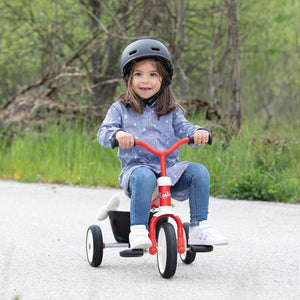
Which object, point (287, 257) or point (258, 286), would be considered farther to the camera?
point (287, 257)

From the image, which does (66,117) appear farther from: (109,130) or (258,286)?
(258,286)

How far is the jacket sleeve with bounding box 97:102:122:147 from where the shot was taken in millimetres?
3681

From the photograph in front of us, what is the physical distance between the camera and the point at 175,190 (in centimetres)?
379

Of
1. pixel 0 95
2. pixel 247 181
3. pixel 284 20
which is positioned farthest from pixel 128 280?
pixel 0 95

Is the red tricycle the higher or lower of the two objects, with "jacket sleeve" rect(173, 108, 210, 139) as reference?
lower

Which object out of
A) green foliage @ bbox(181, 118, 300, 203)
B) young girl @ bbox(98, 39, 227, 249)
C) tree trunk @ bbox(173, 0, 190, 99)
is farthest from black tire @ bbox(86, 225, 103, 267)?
tree trunk @ bbox(173, 0, 190, 99)

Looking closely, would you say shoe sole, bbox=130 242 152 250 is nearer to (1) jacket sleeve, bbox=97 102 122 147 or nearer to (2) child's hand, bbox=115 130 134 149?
(2) child's hand, bbox=115 130 134 149

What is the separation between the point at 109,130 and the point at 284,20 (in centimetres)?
1451

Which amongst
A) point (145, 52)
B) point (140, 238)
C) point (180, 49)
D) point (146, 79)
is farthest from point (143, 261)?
point (180, 49)

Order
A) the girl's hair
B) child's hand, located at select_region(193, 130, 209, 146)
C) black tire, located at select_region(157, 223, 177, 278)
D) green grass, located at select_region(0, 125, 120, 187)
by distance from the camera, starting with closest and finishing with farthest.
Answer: black tire, located at select_region(157, 223, 177, 278), child's hand, located at select_region(193, 130, 209, 146), the girl's hair, green grass, located at select_region(0, 125, 120, 187)

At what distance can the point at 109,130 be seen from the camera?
12.1 ft

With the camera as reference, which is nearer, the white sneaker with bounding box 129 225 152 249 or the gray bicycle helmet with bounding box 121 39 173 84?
the white sneaker with bounding box 129 225 152 249

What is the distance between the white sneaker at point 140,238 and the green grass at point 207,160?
3266 mm

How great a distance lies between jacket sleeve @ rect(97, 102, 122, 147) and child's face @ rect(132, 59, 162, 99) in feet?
0.61
